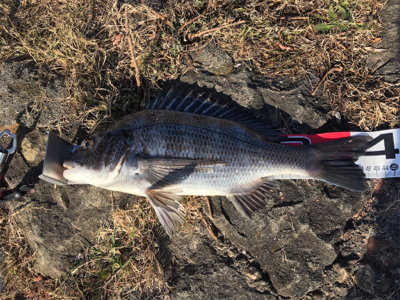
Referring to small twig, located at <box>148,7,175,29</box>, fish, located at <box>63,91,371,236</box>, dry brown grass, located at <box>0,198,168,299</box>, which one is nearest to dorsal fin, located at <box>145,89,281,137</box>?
fish, located at <box>63,91,371,236</box>

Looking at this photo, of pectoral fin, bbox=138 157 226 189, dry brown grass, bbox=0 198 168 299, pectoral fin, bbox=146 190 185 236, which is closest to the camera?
pectoral fin, bbox=138 157 226 189

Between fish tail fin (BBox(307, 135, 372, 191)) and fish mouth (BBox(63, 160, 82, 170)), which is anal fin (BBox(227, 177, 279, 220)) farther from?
fish mouth (BBox(63, 160, 82, 170))

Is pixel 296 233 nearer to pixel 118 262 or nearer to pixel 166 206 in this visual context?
pixel 166 206

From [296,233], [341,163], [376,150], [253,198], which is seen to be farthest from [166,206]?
[376,150]

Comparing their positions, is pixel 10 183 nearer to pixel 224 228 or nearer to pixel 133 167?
pixel 133 167

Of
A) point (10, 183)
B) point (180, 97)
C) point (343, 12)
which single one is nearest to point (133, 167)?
point (180, 97)

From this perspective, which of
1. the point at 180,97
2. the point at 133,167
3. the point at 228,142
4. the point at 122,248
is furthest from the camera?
the point at 122,248
